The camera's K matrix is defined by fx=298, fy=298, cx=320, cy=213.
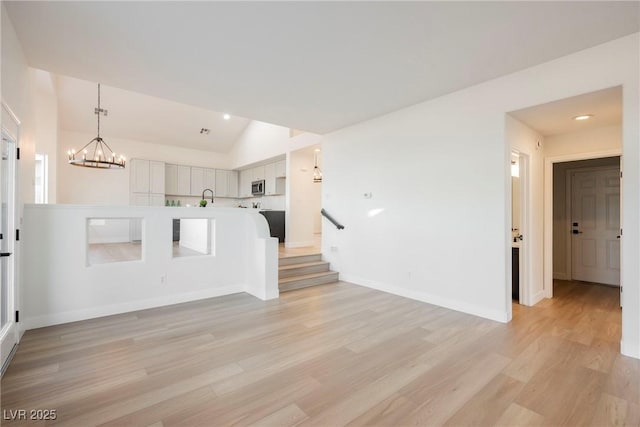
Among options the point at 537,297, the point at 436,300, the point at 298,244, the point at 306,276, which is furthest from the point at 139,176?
the point at 537,297

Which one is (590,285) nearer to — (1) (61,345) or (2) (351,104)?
(2) (351,104)

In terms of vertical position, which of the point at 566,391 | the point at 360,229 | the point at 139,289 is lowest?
the point at 566,391

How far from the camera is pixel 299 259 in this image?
5785mm

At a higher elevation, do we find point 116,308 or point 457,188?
point 457,188

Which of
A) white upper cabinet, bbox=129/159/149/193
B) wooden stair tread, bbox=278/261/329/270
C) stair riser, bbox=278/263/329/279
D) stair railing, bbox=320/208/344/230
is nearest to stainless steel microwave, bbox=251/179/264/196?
white upper cabinet, bbox=129/159/149/193

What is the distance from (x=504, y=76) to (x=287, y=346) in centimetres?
385

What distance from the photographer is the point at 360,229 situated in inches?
209

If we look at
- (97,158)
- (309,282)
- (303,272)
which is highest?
(97,158)

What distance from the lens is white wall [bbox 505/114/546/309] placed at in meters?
4.09

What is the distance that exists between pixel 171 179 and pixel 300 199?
4.72 m

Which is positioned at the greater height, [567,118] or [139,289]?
[567,118]

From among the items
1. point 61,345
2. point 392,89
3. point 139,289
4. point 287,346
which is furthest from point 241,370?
point 392,89

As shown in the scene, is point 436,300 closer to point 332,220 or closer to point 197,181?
point 332,220

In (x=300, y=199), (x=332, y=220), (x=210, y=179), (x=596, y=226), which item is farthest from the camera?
(x=210, y=179)
